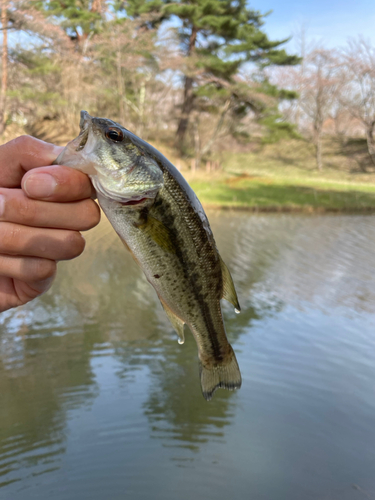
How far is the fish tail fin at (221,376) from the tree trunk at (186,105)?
28483 mm

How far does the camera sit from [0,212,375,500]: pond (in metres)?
3.93

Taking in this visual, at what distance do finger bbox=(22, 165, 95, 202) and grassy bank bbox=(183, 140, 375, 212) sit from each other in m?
17.6

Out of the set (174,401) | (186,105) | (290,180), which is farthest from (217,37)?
(174,401)

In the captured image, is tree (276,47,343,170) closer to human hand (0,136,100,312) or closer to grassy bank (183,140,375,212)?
grassy bank (183,140,375,212)

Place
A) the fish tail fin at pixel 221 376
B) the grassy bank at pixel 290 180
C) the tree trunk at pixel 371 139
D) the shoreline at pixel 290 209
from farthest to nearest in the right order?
the tree trunk at pixel 371 139, the grassy bank at pixel 290 180, the shoreline at pixel 290 209, the fish tail fin at pixel 221 376

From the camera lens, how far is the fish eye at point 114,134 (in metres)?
1.70

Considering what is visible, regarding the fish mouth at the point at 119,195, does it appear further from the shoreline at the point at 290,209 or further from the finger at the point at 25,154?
the shoreline at the point at 290,209

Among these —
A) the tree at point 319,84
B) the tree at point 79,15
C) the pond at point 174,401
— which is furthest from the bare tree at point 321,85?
the pond at point 174,401

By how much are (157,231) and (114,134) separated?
0.42 m

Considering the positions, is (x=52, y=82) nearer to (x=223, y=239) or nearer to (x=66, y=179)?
(x=223, y=239)

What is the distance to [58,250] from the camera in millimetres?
1838

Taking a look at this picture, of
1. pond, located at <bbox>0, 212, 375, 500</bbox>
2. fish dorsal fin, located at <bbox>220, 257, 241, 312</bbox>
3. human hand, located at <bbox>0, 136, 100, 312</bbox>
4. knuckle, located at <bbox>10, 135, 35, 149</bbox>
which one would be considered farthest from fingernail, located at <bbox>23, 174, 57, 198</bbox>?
pond, located at <bbox>0, 212, 375, 500</bbox>

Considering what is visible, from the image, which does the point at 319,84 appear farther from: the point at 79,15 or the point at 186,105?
the point at 79,15

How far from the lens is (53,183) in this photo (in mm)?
1658
